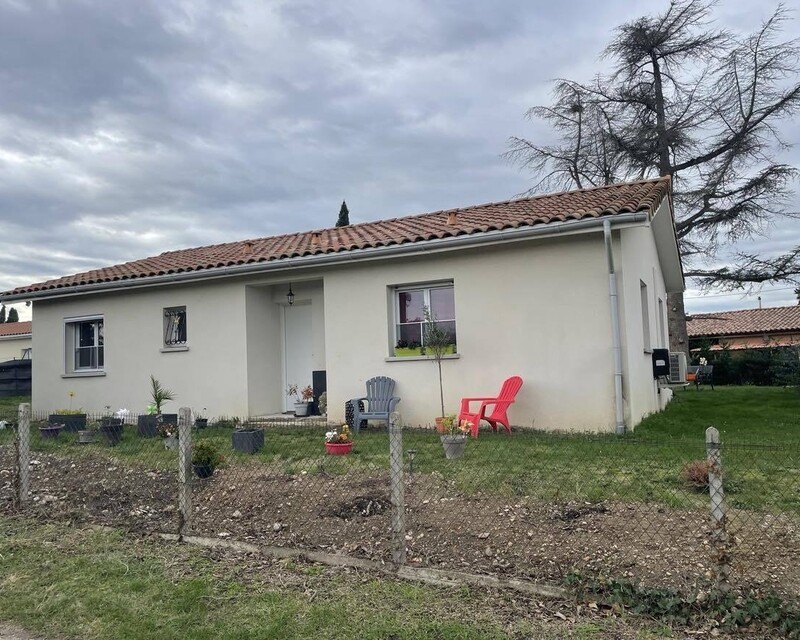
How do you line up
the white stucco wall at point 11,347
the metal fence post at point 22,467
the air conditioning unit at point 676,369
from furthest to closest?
the white stucco wall at point 11,347, the air conditioning unit at point 676,369, the metal fence post at point 22,467

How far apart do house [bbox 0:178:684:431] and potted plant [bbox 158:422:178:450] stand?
7.49ft

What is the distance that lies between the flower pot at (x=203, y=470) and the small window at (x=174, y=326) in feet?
21.5

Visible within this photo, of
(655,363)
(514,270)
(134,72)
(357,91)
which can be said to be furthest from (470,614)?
(357,91)

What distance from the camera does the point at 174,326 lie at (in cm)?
1273

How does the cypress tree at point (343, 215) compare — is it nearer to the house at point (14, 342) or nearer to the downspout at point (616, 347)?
the downspout at point (616, 347)

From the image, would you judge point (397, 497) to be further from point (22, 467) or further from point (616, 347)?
point (616, 347)

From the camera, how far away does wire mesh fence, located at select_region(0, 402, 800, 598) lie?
3.93 m

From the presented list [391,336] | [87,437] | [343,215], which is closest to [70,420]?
[87,437]

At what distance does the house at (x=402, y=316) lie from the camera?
904cm

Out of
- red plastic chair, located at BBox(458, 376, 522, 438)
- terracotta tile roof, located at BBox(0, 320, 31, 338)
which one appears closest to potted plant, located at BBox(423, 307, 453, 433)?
red plastic chair, located at BBox(458, 376, 522, 438)

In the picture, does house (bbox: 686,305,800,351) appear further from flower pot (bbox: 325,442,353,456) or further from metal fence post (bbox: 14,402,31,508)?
metal fence post (bbox: 14,402,31,508)

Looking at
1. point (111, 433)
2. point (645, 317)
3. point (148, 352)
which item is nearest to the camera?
point (111, 433)

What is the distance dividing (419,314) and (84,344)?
27.2 feet

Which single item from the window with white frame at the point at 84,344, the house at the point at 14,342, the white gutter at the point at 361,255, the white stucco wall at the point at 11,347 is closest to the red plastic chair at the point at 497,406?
the white gutter at the point at 361,255
